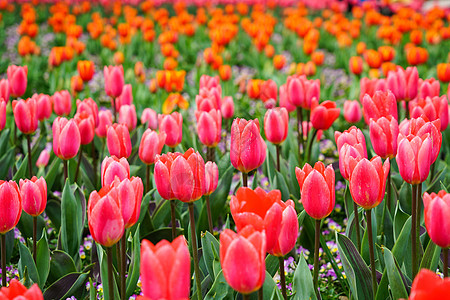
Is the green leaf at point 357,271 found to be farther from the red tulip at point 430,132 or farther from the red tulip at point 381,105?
the red tulip at point 381,105

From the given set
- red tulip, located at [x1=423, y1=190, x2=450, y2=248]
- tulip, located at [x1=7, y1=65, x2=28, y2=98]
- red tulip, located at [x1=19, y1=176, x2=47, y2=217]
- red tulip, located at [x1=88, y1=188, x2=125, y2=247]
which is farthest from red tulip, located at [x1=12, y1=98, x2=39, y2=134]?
red tulip, located at [x1=423, y1=190, x2=450, y2=248]

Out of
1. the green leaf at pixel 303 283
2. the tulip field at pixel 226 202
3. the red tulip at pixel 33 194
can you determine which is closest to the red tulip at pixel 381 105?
the tulip field at pixel 226 202

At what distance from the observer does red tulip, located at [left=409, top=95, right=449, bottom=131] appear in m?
2.44

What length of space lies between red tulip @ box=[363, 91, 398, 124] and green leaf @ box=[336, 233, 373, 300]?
0.75 meters

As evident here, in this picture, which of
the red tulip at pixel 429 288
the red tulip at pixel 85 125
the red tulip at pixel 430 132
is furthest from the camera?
the red tulip at pixel 85 125

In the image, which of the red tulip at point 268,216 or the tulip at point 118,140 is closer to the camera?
the red tulip at point 268,216

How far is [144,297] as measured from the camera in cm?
103

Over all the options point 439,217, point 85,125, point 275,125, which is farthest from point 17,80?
point 439,217

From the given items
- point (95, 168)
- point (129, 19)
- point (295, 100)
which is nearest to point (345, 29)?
point (129, 19)

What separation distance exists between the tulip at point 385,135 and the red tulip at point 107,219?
105 cm

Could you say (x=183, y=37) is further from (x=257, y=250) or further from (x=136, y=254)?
(x=257, y=250)

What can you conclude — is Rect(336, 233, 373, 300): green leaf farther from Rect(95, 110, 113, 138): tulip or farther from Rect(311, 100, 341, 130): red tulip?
Rect(95, 110, 113, 138): tulip

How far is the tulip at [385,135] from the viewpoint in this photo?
1929mm

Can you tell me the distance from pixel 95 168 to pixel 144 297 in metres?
1.94
